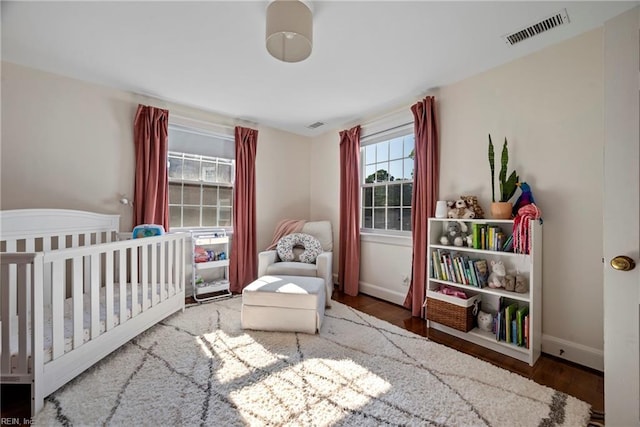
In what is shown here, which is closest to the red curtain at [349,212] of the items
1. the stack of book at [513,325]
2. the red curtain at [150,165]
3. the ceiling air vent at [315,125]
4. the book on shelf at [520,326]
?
the ceiling air vent at [315,125]

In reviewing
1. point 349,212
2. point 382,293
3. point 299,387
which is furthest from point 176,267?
point 382,293

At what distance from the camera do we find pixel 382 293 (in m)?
3.04

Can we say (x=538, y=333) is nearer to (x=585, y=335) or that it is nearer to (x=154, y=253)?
(x=585, y=335)

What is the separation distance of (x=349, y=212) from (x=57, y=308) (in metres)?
2.68

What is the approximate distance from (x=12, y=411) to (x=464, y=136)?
3467 mm

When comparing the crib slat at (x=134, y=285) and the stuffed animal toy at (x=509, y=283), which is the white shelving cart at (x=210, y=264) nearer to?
the crib slat at (x=134, y=285)

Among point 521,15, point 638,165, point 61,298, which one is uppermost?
point 521,15

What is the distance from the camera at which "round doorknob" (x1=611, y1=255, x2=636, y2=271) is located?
3.05ft

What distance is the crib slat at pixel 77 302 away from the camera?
147cm

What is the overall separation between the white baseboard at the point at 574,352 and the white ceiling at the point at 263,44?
2.11 metres

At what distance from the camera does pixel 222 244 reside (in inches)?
129

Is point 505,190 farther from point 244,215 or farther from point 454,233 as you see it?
point 244,215

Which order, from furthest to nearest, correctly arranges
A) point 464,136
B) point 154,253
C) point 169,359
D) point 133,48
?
point 464,136 < point 154,253 < point 133,48 < point 169,359

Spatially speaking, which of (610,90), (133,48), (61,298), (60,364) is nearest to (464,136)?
(610,90)
